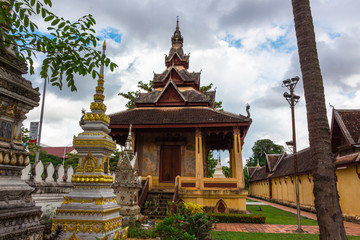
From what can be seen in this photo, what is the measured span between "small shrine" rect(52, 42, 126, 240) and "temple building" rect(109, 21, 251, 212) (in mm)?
8888

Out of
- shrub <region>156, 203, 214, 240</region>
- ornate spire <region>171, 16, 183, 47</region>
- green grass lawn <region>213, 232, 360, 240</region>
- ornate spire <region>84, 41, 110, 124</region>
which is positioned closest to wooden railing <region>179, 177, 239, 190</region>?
green grass lawn <region>213, 232, 360, 240</region>

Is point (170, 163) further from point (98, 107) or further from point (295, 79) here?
point (98, 107)

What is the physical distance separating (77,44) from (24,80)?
26.7 inches

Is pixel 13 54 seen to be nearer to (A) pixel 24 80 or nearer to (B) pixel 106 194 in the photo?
(A) pixel 24 80

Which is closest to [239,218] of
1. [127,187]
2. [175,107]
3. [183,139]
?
[127,187]

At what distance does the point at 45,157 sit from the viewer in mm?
42750

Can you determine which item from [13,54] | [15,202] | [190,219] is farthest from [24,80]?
[190,219]

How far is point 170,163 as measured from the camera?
17.2 meters

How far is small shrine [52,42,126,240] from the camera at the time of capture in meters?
4.67

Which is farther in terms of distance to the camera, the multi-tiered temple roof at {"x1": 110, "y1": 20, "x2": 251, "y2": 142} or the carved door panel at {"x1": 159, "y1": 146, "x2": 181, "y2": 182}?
the carved door panel at {"x1": 159, "y1": 146, "x2": 181, "y2": 182}

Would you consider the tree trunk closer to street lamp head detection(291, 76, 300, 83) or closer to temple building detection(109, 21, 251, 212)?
street lamp head detection(291, 76, 300, 83)

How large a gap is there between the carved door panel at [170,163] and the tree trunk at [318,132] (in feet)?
42.7

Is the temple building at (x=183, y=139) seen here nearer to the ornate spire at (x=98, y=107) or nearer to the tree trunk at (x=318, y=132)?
the ornate spire at (x=98, y=107)

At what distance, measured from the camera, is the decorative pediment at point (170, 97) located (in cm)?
1873
